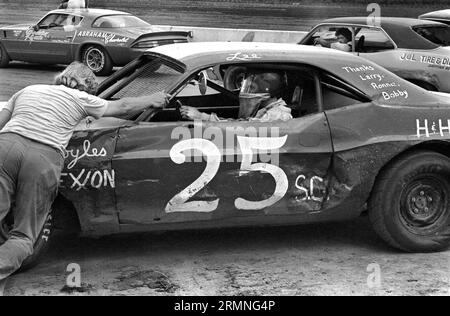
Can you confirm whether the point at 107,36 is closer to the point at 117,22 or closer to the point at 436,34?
the point at 117,22

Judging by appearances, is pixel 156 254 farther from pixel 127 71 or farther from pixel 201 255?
pixel 127 71

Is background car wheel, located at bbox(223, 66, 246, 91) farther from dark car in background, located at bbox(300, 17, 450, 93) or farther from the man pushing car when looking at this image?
dark car in background, located at bbox(300, 17, 450, 93)

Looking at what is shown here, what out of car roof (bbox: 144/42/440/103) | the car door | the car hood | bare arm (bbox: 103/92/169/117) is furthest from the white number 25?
the car hood

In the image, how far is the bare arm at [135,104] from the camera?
464 cm

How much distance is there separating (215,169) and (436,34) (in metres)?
7.05

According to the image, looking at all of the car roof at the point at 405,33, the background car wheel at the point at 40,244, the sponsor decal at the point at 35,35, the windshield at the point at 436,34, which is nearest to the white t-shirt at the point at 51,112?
the background car wheel at the point at 40,244

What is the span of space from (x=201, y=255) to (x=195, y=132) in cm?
91

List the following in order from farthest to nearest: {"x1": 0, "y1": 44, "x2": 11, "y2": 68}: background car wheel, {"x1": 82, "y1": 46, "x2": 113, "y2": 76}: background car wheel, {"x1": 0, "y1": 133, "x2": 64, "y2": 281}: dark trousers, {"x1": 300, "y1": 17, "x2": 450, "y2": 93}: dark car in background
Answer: {"x1": 0, "y1": 44, "x2": 11, "y2": 68}: background car wheel → {"x1": 82, "y1": 46, "x2": 113, "y2": 76}: background car wheel → {"x1": 300, "y1": 17, "x2": 450, "y2": 93}: dark car in background → {"x1": 0, "y1": 133, "x2": 64, "y2": 281}: dark trousers

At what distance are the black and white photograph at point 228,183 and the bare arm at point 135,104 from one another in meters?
0.01

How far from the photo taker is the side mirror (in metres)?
5.28

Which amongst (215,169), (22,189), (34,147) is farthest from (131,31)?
(22,189)

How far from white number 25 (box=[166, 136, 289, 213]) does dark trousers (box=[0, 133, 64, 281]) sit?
0.81 meters
